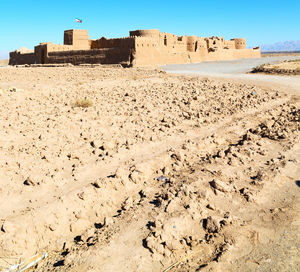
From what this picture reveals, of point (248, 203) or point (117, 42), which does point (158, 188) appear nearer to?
point (248, 203)

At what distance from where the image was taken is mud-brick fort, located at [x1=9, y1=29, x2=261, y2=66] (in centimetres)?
2114

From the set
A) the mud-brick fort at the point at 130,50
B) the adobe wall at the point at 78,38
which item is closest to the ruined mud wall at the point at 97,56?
the mud-brick fort at the point at 130,50

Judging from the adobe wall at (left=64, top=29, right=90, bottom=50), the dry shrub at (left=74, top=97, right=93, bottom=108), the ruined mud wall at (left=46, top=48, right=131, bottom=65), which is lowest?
the dry shrub at (left=74, top=97, right=93, bottom=108)

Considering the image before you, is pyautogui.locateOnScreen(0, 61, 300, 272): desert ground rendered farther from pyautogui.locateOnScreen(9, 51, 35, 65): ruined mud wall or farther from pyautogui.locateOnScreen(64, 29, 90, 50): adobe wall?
pyautogui.locateOnScreen(9, 51, 35, 65): ruined mud wall

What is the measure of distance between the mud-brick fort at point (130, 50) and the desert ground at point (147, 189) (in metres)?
15.0

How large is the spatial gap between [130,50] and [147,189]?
1834 centimetres

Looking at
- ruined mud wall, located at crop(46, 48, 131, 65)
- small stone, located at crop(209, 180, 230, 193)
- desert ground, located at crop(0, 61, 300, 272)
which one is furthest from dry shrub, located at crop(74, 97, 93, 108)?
ruined mud wall, located at crop(46, 48, 131, 65)

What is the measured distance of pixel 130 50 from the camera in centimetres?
2080

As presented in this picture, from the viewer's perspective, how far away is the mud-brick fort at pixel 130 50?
832 inches

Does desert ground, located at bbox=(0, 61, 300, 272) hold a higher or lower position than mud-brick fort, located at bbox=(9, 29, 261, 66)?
lower

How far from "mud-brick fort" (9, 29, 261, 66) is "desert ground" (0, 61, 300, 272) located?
590 inches

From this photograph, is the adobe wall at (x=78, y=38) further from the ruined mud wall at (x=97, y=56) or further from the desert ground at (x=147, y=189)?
the desert ground at (x=147, y=189)

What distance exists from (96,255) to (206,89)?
25.6 feet

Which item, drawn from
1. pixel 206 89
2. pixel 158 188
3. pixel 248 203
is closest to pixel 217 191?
pixel 248 203
